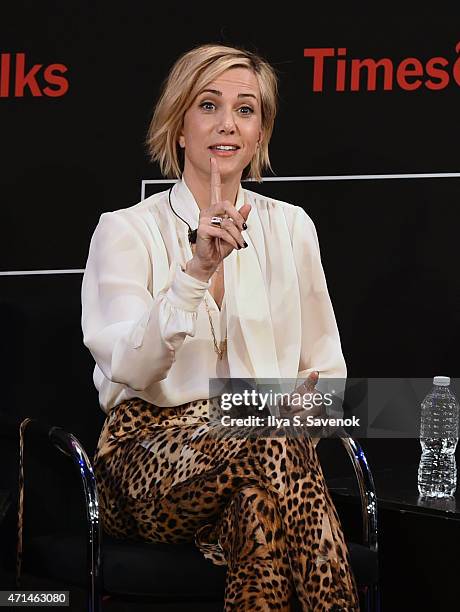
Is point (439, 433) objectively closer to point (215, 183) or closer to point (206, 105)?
point (215, 183)

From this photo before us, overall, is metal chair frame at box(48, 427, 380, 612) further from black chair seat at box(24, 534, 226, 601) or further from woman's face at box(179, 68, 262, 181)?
Result: woman's face at box(179, 68, 262, 181)

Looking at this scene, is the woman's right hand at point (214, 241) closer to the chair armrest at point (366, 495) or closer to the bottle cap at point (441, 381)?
the chair armrest at point (366, 495)

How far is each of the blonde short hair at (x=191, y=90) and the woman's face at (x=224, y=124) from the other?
0.02 meters

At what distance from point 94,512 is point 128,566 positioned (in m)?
0.15

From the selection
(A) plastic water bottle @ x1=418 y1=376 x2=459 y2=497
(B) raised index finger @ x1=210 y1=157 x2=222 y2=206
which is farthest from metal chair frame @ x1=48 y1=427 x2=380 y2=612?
(B) raised index finger @ x1=210 y1=157 x2=222 y2=206

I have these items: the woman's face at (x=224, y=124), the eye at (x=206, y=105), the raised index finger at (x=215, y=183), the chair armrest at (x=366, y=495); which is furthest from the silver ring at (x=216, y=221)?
the chair armrest at (x=366, y=495)

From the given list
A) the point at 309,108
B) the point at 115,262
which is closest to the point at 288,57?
the point at 309,108

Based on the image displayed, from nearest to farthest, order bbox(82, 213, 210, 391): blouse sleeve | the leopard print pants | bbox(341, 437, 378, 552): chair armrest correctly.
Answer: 1. the leopard print pants
2. bbox(82, 213, 210, 391): blouse sleeve
3. bbox(341, 437, 378, 552): chair armrest

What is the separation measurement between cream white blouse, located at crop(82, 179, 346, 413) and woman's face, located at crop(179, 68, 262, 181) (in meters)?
0.10

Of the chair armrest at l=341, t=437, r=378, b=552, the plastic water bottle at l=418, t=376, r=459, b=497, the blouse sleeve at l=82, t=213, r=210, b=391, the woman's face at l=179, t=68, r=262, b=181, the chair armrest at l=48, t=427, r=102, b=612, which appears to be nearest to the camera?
the chair armrest at l=48, t=427, r=102, b=612

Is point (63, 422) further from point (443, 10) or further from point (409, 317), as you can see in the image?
point (443, 10)

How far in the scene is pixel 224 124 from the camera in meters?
3.09

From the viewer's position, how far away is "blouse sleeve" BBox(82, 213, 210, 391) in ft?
8.62

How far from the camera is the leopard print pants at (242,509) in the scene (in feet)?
7.62
